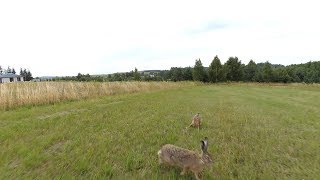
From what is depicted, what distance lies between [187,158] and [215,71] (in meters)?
53.6

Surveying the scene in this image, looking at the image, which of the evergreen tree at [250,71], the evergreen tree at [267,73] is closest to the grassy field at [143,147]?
the evergreen tree at [267,73]

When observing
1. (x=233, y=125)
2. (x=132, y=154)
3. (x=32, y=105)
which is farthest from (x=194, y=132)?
(x=32, y=105)

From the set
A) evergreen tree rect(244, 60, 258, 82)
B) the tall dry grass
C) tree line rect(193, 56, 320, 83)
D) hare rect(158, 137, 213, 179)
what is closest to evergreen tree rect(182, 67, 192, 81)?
tree line rect(193, 56, 320, 83)

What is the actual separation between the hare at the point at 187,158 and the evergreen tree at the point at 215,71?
53356 millimetres

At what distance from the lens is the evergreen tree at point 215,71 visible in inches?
2190

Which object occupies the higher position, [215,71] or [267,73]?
[215,71]

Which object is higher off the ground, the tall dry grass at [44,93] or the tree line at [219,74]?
the tree line at [219,74]

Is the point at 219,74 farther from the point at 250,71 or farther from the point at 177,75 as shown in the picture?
the point at 250,71

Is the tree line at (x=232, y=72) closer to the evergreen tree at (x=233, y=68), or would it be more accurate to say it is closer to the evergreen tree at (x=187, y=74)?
the evergreen tree at (x=233, y=68)

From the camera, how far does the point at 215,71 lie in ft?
182

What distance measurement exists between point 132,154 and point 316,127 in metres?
6.79

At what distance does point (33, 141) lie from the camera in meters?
5.63

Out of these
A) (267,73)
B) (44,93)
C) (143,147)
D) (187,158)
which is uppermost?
(267,73)

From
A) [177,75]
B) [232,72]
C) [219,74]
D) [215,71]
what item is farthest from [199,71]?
[177,75]
